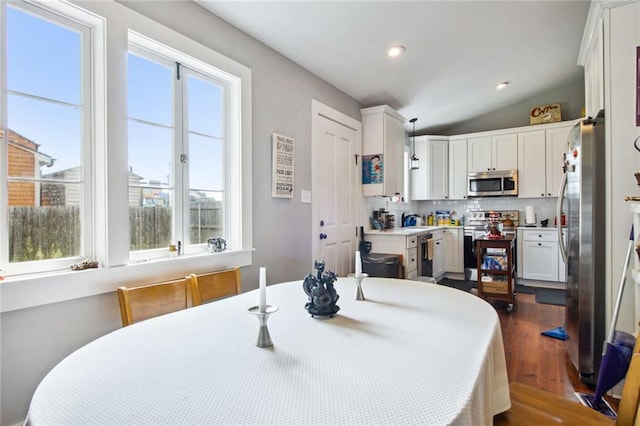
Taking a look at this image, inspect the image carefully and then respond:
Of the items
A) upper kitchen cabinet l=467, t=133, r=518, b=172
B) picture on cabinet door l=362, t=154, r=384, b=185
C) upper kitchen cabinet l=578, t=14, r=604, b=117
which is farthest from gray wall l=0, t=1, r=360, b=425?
upper kitchen cabinet l=467, t=133, r=518, b=172

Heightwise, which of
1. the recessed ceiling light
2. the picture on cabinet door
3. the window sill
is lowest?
the window sill

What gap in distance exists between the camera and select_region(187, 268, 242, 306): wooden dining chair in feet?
5.69

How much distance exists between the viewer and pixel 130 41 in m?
1.85

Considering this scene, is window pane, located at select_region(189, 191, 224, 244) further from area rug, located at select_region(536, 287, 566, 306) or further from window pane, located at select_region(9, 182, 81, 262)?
area rug, located at select_region(536, 287, 566, 306)

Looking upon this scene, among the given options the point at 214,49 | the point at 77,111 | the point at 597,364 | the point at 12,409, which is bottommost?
the point at 597,364

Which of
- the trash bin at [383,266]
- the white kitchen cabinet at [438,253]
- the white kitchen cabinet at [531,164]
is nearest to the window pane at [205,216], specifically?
the trash bin at [383,266]

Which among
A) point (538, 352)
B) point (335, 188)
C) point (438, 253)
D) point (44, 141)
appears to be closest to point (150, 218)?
point (44, 141)

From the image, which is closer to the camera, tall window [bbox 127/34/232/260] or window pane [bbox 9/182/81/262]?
window pane [bbox 9/182/81/262]

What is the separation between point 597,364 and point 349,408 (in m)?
2.38

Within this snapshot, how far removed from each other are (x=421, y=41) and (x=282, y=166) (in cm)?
172

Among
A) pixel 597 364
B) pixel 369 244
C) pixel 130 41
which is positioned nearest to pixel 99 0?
pixel 130 41

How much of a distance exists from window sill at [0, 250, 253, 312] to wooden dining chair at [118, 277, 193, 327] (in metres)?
0.18

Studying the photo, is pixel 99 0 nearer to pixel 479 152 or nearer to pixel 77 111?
pixel 77 111

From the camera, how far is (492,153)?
527cm
